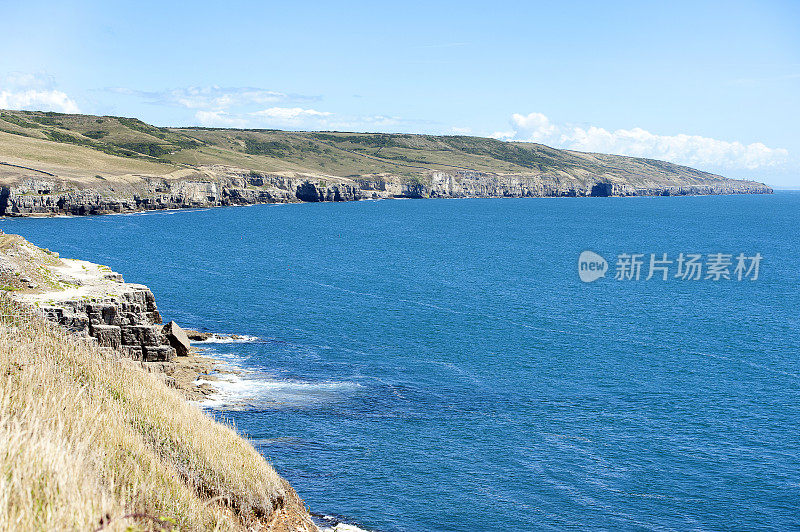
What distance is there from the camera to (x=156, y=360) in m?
48.2

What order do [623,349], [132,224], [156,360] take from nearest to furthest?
[156,360], [623,349], [132,224]

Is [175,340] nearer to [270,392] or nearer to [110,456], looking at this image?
[270,392]

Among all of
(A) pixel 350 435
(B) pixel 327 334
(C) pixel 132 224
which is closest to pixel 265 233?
(C) pixel 132 224

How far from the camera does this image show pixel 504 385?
49.1 metres

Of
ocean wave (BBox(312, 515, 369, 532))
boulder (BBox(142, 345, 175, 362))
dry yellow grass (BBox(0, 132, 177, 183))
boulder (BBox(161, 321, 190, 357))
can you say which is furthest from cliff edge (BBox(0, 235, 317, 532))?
dry yellow grass (BBox(0, 132, 177, 183))

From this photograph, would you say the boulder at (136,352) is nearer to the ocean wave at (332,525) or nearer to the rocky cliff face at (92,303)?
the rocky cliff face at (92,303)

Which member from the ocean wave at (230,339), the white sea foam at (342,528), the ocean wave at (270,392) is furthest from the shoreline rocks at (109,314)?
the white sea foam at (342,528)

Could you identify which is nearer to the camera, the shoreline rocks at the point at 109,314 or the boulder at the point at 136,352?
the shoreline rocks at the point at 109,314

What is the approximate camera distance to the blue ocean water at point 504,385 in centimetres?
3309

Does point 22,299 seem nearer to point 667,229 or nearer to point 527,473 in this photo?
point 527,473

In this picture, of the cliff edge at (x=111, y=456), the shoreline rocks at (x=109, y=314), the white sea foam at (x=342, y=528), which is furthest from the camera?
the shoreline rocks at (x=109, y=314)

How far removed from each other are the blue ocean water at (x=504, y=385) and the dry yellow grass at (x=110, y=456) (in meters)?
10.4

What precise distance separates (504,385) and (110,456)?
35572mm

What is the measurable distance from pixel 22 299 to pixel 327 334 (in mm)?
24987
